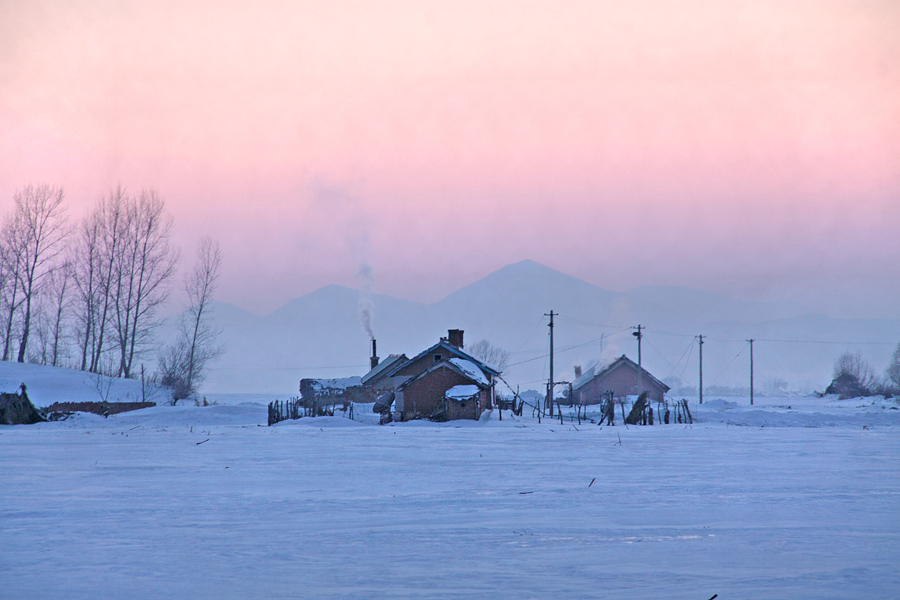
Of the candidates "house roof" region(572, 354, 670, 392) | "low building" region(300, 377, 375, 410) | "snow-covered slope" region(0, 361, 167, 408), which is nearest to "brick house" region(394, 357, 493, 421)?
"snow-covered slope" region(0, 361, 167, 408)

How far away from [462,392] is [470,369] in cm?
340

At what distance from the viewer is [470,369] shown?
51.8m

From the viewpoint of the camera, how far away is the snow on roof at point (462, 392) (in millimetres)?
48225

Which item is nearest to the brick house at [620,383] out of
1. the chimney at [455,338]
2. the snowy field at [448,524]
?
the chimney at [455,338]

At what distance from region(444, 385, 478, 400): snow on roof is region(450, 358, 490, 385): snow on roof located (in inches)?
48.1

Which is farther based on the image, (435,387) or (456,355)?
(456,355)

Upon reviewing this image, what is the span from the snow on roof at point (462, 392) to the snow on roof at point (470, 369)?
1222mm

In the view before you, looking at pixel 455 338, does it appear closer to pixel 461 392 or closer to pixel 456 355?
pixel 456 355

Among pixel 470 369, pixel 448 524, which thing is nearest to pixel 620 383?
pixel 470 369

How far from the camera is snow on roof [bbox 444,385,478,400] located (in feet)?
158

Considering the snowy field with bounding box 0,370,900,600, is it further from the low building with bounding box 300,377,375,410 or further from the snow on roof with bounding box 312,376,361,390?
the snow on roof with bounding box 312,376,361,390

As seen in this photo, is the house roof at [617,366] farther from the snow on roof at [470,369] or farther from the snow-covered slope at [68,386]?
the snow-covered slope at [68,386]

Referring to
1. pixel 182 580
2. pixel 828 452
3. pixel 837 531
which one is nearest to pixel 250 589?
pixel 182 580

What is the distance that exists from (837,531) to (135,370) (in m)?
55.5
